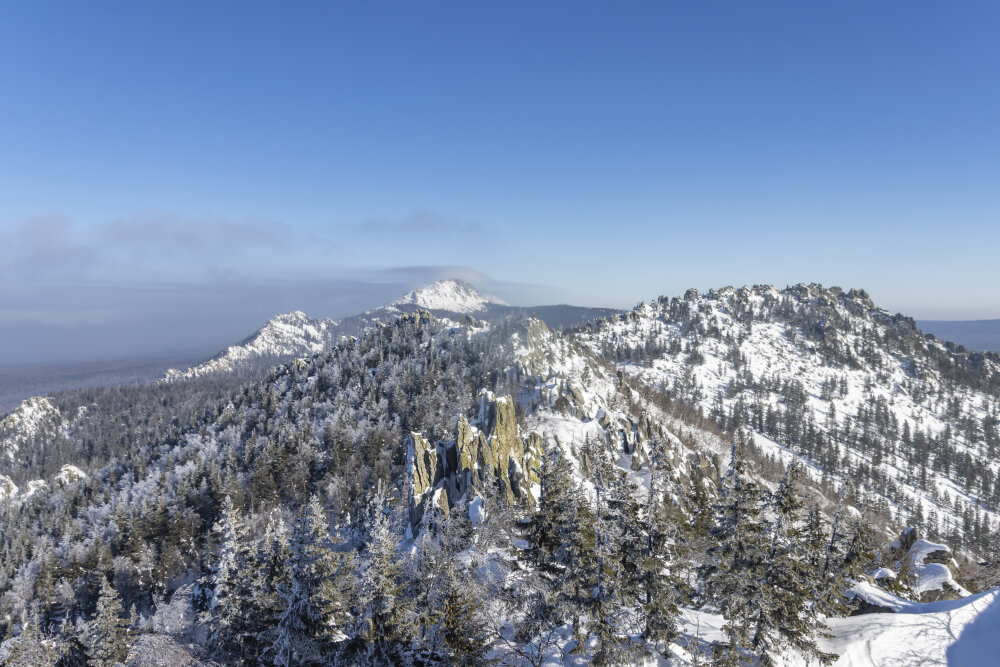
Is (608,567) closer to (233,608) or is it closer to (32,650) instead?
(233,608)

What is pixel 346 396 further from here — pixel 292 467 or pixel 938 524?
pixel 938 524

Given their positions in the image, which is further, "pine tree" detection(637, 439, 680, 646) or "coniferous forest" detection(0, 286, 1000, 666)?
"pine tree" detection(637, 439, 680, 646)

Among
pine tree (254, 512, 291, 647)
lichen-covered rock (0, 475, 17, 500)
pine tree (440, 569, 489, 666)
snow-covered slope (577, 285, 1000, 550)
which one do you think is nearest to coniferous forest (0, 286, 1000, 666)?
pine tree (440, 569, 489, 666)

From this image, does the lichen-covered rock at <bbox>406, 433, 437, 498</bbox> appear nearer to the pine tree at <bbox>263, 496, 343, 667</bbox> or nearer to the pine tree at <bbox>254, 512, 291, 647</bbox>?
the pine tree at <bbox>254, 512, 291, 647</bbox>

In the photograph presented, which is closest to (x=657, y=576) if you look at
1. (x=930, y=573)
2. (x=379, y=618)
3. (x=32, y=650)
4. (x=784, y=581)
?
(x=784, y=581)

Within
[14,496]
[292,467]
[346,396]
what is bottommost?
[14,496]

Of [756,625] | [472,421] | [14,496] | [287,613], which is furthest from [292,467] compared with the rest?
[14,496]
